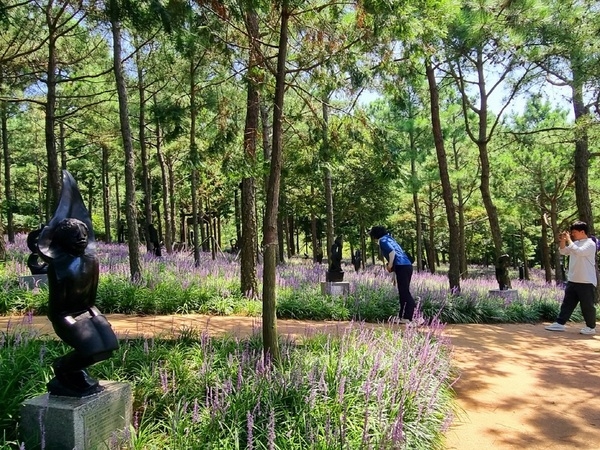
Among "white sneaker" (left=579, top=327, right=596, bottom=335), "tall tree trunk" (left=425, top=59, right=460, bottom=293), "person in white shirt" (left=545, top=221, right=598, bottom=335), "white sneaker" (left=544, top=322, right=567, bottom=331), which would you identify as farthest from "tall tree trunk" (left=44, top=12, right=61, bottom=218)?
"white sneaker" (left=579, top=327, right=596, bottom=335)

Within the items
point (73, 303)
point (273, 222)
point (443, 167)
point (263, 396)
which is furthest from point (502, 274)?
point (73, 303)

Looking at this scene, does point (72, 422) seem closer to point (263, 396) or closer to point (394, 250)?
point (263, 396)

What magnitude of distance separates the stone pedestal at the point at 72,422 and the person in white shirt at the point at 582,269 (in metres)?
7.11

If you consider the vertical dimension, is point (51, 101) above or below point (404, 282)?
above

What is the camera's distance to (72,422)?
8.87ft

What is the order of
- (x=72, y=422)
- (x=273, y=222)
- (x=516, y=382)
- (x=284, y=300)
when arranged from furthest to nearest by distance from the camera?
(x=284, y=300), (x=516, y=382), (x=273, y=222), (x=72, y=422)

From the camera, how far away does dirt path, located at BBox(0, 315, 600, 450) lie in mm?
3764

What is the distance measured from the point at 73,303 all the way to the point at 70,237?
0.43 meters

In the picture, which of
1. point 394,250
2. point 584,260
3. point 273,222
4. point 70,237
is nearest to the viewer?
point 70,237

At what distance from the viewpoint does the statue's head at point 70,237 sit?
2.84m

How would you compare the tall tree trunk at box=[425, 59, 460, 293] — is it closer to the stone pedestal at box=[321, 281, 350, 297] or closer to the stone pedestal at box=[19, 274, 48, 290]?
the stone pedestal at box=[321, 281, 350, 297]

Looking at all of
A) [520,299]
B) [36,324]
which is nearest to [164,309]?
[36,324]

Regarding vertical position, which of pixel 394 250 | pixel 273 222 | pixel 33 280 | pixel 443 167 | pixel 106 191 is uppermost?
pixel 106 191

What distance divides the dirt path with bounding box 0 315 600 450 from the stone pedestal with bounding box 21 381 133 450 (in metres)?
1.69
